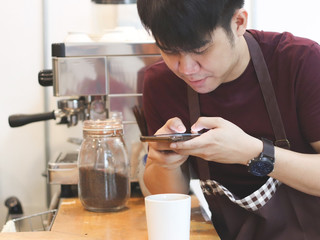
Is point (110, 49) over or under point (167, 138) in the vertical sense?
over

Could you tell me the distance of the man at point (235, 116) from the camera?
1063 millimetres

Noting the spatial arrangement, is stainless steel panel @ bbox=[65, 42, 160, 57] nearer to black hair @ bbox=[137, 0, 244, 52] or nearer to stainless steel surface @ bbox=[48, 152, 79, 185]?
stainless steel surface @ bbox=[48, 152, 79, 185]

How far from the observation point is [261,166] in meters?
1.13

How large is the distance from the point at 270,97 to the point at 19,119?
32.2 inches

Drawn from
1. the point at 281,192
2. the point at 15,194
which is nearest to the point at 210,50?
the point at 281,192

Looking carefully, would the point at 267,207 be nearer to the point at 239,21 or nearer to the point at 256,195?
the point at 256,195

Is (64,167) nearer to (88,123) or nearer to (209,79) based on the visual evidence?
(88,123)

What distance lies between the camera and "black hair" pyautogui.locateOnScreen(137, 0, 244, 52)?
100 cm

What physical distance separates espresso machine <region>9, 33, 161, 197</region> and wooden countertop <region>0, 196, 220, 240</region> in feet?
0.56

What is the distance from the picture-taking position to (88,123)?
4.97 feet

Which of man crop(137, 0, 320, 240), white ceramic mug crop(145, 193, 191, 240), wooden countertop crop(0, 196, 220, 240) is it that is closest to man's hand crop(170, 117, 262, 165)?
man crop(137, 0, 320, 240)

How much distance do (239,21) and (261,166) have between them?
311 mm

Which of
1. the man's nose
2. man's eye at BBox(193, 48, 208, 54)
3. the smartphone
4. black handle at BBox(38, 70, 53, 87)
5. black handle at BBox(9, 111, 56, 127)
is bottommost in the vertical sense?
black handle at BBox(9, 111, 56, 127)

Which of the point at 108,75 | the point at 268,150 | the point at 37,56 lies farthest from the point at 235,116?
the point at 37,56
